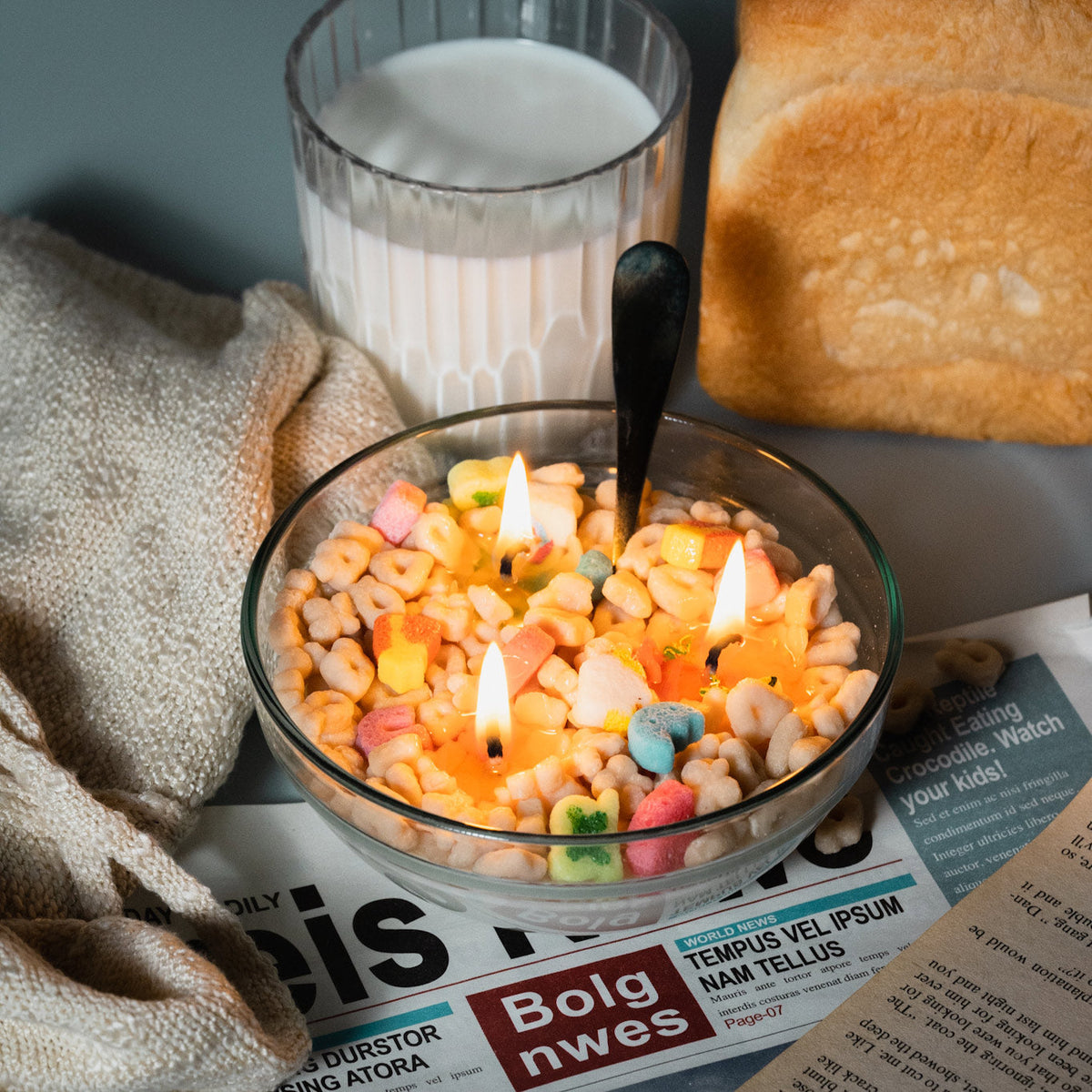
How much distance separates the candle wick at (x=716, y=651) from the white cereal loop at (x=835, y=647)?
38mm

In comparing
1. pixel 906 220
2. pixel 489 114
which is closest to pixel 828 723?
pixel 906 220

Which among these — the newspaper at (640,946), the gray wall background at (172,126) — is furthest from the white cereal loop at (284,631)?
the gray wall background at (172,126)

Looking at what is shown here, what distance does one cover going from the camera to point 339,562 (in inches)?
27.8

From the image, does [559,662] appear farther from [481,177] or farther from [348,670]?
[481,177]

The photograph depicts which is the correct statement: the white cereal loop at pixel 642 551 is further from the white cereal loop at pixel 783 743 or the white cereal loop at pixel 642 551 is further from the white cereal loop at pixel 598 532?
the white cereal loop at pixel 783 743

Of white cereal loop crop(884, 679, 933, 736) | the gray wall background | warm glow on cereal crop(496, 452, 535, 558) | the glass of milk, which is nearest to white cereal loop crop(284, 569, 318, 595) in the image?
warm glow on cereal crop(496, 452, 535, 558)

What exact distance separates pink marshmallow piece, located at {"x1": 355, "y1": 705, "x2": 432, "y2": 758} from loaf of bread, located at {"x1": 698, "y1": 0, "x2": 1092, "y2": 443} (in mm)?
365

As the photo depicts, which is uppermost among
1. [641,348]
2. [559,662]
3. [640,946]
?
[641,348]

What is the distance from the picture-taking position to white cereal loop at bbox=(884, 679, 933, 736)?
2.46 feet

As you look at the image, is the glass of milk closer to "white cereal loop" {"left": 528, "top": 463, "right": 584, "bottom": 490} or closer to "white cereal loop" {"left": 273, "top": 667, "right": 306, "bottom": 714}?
"white cereal loop" {"left": 528, "top": 463, "right": 584, "bottom": 490}

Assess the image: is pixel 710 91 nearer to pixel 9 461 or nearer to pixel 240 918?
pixel 9 461

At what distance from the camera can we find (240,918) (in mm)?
677

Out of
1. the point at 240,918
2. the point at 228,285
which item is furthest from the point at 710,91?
the point at 240,918

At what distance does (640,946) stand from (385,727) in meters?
0.16
